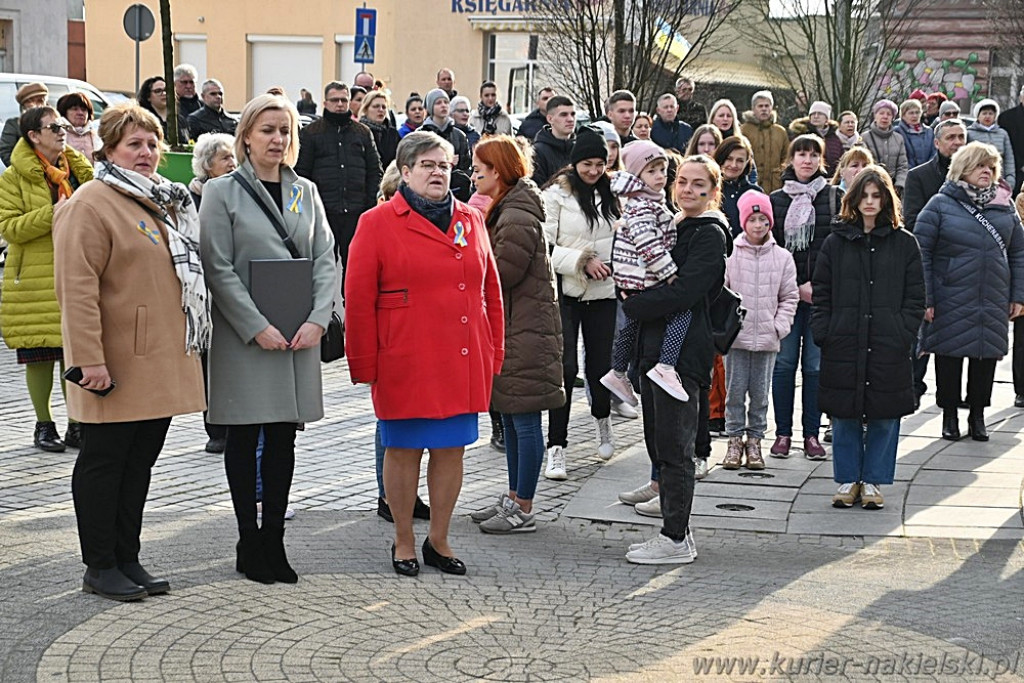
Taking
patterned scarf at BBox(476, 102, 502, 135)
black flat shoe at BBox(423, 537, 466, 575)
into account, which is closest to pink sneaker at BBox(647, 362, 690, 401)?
black flat shoe at BBox(423, 537, 466, 575)

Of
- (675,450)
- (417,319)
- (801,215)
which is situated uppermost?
(801,215)

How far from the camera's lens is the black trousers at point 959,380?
10.3 metres

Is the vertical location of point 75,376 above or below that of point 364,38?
below

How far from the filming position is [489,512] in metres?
7.95

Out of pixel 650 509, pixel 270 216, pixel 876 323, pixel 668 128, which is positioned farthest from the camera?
pixel 668 128

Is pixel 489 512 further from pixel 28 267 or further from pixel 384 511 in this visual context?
pixel 28 267

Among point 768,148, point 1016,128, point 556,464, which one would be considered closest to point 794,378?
point 556,464

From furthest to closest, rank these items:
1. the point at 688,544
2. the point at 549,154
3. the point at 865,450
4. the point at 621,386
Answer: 1. the point at 549,154
2. the point at 865,450
3. the point at 621,386
4. the point at 688,544

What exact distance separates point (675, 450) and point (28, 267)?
4306mm

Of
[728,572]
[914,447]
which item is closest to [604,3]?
[914,447]

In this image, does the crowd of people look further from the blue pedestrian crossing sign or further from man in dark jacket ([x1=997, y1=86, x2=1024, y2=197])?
the blue pedestrian crossing sign

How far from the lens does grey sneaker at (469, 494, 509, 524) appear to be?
788 centimetres

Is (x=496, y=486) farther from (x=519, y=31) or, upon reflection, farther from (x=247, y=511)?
(x=519, y=31)

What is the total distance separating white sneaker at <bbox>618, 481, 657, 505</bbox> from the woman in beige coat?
9.31ft
